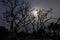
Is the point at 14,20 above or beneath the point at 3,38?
above

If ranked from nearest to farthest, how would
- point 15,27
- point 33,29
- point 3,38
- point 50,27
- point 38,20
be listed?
point 3,38, point 15,27, point 38,20, point 33,29, point 50,27

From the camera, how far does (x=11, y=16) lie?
35938 mm

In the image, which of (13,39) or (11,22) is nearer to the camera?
(13,39)

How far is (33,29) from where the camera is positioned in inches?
1948

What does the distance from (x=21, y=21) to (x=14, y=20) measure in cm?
191

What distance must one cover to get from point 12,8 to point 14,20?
3.15m

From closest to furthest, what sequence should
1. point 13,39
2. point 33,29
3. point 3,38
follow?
1. point 3,38
2. point 13,39
3. point 33,29

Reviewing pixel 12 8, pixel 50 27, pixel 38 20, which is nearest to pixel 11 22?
pixel 12 8

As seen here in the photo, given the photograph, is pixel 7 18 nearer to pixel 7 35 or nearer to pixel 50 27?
pixel 7 35

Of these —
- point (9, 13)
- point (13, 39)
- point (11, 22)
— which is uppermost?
point (9, 13)

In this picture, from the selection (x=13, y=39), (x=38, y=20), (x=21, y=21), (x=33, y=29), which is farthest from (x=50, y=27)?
(x=13, y=39)

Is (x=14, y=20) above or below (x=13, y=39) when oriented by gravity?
above

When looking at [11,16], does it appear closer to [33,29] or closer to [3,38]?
[33,29]

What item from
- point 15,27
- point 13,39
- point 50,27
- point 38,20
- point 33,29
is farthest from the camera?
point 50,27
